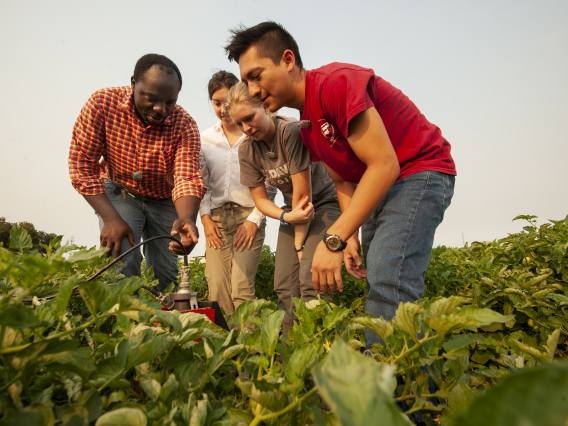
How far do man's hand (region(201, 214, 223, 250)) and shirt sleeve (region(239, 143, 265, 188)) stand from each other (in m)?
0.79

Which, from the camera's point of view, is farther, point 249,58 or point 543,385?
point 249,58

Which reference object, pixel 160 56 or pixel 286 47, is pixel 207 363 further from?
pixel 160 56

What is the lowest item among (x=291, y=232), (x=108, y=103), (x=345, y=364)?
(x=291, y=232)

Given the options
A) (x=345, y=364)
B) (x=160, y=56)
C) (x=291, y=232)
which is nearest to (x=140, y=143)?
(x=160, y=56)

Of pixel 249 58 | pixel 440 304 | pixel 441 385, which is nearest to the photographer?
pixel 440 304

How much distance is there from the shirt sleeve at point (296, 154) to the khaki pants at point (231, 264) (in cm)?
102

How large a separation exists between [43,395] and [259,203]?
290cm

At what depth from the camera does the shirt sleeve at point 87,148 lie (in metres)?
3.13

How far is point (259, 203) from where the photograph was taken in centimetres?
343

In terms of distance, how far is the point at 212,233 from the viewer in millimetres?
3955

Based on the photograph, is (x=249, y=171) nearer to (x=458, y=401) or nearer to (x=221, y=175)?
(x=221, y=175)

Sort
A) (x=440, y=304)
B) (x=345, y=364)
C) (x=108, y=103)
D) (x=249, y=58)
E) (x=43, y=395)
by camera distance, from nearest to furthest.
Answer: (x=345, y=364) < (x=43, y=395) < (x=440, y=304) < (x=249, y=58) < (x=108, y=103)

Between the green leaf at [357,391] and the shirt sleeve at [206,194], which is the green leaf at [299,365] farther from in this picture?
the shirt sleeve at [206,194]

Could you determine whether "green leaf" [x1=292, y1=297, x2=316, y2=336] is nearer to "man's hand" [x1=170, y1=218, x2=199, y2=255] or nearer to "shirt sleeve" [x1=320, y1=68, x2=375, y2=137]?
"shirt sleeve" [x1=320, y1=68, x2=375, y2=137]
